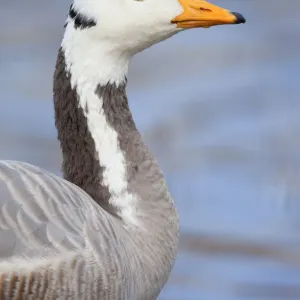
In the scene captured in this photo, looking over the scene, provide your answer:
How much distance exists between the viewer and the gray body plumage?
21.3 ft

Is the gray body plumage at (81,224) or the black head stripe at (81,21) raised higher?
the black head stripe at (81,21)

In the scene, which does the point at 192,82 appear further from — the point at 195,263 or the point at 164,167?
the point at 195,263

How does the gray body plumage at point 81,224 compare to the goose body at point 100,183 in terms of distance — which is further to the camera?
the goose body at point 100,183

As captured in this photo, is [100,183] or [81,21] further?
[100,183]

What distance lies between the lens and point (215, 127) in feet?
36.9

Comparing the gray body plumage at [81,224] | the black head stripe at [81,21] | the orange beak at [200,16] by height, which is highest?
the orange beak at [200,16]

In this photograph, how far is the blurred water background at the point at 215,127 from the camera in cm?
909

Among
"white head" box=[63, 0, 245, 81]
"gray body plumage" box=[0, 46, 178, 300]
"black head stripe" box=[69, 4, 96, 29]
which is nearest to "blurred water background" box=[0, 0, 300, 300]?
"gray body plumage" box=[0, 46, 178, 300]

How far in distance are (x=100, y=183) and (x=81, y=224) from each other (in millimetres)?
608

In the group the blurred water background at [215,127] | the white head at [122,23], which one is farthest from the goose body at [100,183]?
the blurred water background at [215,127]

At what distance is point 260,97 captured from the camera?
1203 centimetres

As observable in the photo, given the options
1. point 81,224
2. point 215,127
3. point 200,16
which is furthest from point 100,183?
point 215,127

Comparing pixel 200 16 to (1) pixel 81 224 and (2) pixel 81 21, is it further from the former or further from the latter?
(1) pixel 81 224

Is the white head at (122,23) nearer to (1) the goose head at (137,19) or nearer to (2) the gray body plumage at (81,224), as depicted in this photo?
(1) the goose head at (137,19)
